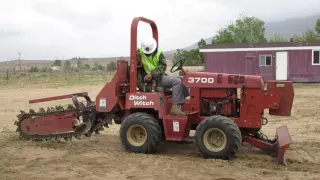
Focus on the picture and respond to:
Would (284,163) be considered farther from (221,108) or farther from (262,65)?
(262,65)

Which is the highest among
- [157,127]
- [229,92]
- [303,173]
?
[229,92]

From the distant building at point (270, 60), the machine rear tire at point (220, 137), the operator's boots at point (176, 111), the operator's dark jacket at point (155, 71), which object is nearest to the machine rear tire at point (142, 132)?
the operator's boots at point (176, 111)

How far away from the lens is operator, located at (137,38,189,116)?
8375mm

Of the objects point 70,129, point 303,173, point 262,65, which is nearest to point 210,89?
point 303,173

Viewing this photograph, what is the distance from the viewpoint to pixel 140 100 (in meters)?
8.56

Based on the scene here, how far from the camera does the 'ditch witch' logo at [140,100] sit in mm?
8500

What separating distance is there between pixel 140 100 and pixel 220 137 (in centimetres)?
174

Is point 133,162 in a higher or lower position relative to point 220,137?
lower

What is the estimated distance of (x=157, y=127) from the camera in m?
8.30

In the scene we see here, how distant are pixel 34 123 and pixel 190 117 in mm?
3530

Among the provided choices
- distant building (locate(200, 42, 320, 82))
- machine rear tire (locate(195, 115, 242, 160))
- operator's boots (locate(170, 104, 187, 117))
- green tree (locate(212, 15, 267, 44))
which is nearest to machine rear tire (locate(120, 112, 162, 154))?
operator's boots (locate(170, 104, 187, 117))

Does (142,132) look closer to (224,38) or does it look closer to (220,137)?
(220,137)

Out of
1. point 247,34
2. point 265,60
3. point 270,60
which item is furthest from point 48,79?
point 247,34

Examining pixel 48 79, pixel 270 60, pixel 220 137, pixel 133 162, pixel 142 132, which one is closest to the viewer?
pixel 133 162
